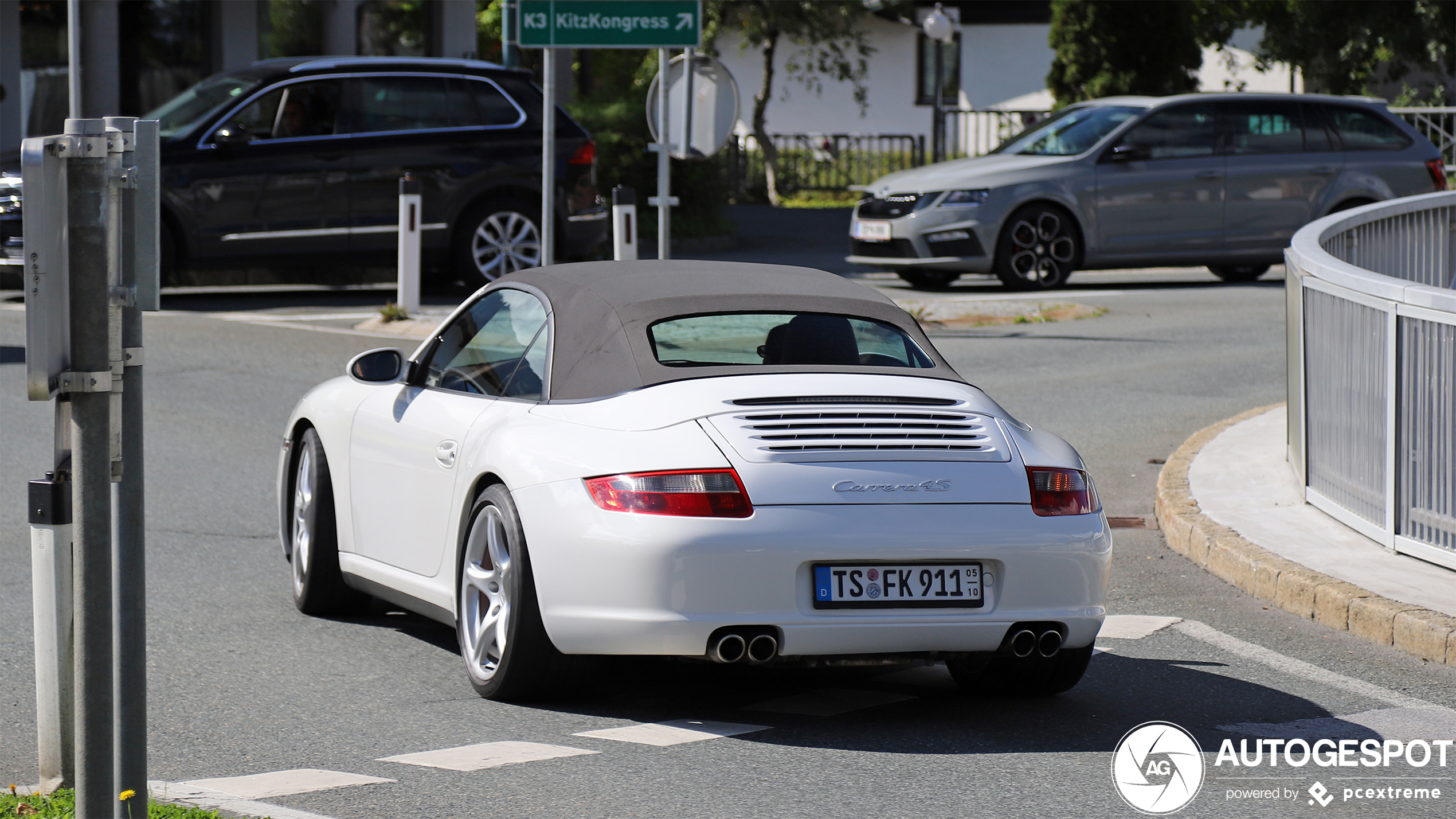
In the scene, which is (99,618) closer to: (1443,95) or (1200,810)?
(1200,810)

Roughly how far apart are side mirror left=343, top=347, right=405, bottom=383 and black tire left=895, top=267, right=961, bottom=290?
1254 cm

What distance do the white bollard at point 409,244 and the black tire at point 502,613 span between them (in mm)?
10418

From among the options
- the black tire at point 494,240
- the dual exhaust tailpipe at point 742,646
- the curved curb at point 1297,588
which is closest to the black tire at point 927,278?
the black tire at point 494,240

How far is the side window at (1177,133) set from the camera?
18578mm

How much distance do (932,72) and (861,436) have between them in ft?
146

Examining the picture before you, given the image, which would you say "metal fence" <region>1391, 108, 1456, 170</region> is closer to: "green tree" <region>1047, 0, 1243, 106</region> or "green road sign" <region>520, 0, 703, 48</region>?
"green tree" <region>1047, 0, 1243, 106</region>

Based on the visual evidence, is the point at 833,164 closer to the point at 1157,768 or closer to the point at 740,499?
the point at 740,499

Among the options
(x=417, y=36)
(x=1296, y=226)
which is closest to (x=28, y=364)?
(x=1296, y=226)

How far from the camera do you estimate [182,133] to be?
16344mm

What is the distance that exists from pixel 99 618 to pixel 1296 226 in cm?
1703

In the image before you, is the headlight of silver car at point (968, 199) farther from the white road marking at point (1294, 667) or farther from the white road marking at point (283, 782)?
the white road marking at point (283, 782)

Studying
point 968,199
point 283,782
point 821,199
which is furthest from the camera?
point 821,199

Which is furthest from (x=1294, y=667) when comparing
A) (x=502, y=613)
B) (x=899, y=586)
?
(x=502, y=613)

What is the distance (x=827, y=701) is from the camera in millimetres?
5734
